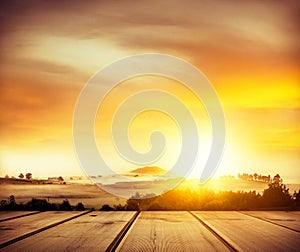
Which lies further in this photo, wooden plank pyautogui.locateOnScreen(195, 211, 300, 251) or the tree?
the tree

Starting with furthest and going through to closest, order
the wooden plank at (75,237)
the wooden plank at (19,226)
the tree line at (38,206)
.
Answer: the tree line at (38,206) < the wooden plank at (19,226) < the wooden plank at (75,237)

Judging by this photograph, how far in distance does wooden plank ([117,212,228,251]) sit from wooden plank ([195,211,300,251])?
0.37 feet

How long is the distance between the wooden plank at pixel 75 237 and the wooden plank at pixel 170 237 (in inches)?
5.1

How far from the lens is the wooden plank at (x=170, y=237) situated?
95.9 inches

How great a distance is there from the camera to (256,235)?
290cm

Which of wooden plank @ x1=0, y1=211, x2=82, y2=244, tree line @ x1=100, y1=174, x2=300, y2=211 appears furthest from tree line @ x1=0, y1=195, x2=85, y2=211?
wooden plank @ x1=0, y1=211, x2=82, y2=244

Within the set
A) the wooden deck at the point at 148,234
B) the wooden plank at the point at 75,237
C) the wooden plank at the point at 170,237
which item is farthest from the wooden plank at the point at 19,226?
the wooden plank at the point at 170,237

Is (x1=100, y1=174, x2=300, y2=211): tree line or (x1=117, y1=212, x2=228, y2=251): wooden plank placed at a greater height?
(x1=100, y1=174, x2=300, y2=211): tree line

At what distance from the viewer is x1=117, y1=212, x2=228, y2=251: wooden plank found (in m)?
2.44

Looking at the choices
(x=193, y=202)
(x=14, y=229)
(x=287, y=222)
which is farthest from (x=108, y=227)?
(x=193, y=202)

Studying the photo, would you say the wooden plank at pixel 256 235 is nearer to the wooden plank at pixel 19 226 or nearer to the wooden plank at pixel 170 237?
the wooden plank at pixel 170 237

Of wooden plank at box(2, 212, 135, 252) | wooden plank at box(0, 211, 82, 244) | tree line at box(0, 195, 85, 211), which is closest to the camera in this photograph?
wooden plank at box(2, 212, 135, 252)

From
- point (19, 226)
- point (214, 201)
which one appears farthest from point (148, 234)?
point (214, 201)

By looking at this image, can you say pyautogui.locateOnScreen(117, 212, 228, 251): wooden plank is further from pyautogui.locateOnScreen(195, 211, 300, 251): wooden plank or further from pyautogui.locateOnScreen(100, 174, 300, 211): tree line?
pyautogui.locateOnScreen(100, 174, 300, 211): tree line
